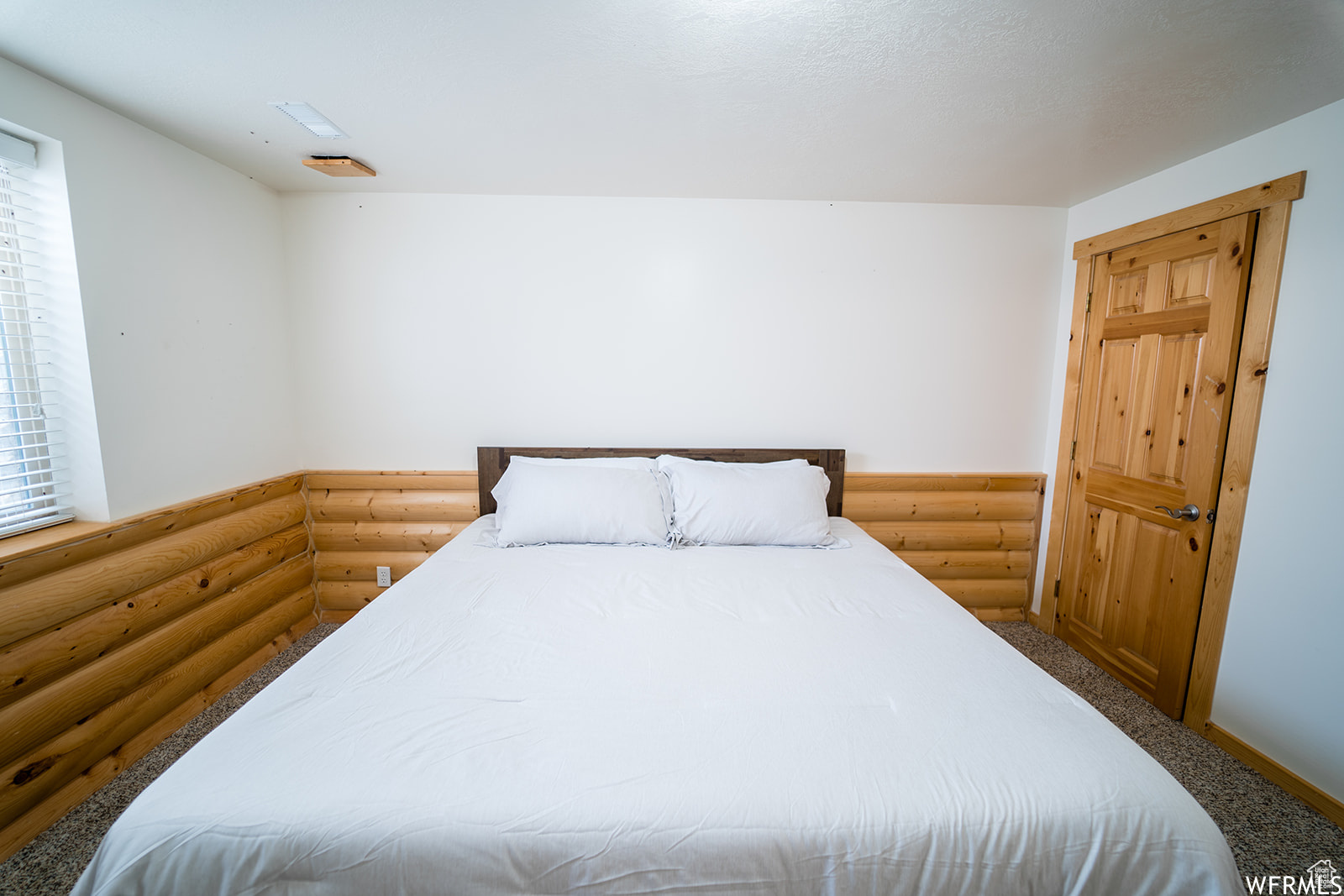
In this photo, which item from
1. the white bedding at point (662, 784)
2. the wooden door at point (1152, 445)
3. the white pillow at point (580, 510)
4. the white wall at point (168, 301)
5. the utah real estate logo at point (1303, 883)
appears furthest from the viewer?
the white pillow at point (580, 510)

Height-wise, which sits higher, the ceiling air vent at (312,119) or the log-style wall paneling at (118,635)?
the ceiling air vent at (312,119)

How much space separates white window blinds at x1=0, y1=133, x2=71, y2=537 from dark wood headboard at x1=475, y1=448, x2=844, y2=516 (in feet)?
4.79

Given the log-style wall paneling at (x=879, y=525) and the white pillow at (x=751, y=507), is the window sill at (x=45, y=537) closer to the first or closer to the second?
the log-style wall paneling at (x=879, y=525)

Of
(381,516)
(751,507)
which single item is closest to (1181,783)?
(751,507)

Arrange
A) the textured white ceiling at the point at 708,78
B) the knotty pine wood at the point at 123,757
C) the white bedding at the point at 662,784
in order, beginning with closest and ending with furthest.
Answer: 1. the white bedding at the point at 662,784
2. the textured white ceiling at the point at 708,78
3. the knotty pine wood at the point at 123,757

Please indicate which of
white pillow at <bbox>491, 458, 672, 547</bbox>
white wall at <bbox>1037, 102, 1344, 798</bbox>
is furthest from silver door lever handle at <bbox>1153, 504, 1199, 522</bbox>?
white pillow at <bbox>491, 458, 672, 547</bbox>

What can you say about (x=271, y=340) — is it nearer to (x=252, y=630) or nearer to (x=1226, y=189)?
(x=252, y=630)

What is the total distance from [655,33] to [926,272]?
193cm

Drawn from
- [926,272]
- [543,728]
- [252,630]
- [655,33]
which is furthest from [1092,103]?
[252,630]

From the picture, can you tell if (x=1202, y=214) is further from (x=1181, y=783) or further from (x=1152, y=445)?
(x=1181, y=783)

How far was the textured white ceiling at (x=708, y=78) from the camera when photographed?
1.27m

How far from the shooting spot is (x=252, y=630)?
233 cm

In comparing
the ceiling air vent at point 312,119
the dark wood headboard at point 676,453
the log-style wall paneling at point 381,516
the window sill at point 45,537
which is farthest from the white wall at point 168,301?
the dark wood headboard at point 676,453

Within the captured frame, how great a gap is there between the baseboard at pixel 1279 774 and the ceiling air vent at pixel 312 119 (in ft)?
13.0
